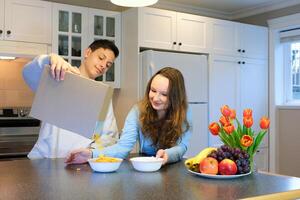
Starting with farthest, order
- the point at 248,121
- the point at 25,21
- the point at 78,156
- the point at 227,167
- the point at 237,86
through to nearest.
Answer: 1. the point at 237,86
2. the point at 25,21
3. the point at 78,156
4. the point at 248,121
5. the point at 227,167

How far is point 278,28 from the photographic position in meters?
4.05

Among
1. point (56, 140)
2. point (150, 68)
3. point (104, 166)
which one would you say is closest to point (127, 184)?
point (104, 166)

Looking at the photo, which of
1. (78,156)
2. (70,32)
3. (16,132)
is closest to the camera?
(78,156)

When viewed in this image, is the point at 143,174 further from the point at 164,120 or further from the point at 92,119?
the point at 164,120

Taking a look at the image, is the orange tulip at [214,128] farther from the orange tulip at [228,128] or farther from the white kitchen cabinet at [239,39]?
the white kitchen cabinet at [239,39]

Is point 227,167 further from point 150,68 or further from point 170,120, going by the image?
point 150,68

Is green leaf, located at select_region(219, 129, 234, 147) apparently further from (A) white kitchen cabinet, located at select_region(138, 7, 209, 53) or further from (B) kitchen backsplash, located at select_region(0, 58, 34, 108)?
(B) kitchen backsplash, located at select_region(0, 58, 34, 108)

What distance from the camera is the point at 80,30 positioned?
10.8 ft

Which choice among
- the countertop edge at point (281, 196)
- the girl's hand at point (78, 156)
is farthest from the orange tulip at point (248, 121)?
the girl's hand at point (78, 156)

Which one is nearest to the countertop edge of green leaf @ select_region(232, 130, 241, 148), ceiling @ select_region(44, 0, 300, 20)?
green leaf @ select_region(232, 130, 241, 148)

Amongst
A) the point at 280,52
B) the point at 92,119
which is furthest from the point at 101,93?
the point at 280,52

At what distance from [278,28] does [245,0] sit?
0.51m

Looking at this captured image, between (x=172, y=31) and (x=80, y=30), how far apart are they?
0.88m

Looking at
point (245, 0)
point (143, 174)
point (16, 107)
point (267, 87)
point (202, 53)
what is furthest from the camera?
point (267, 87)
